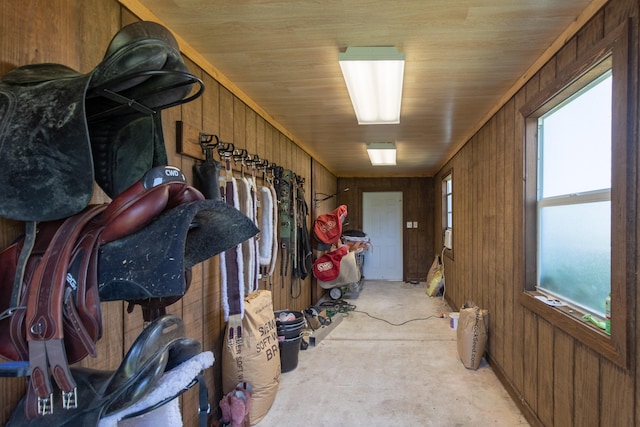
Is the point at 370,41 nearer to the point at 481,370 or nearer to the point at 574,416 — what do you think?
the point at 574,416

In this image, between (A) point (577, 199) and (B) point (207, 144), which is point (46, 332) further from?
(A) point (577, 199)

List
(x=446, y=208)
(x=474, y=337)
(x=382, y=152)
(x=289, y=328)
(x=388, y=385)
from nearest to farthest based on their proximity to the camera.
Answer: (x=388, y=385), (x=289, y=328), (x=474, y=337), (x=382, y=152), (x=446, y=208)

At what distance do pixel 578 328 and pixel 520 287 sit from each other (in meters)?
0.77

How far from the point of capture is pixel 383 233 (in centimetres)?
752

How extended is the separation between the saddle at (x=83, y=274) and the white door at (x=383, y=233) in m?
6.90

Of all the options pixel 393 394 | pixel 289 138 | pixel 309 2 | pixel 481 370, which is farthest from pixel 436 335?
pixel 309 2

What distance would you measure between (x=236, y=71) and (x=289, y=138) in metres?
1.66

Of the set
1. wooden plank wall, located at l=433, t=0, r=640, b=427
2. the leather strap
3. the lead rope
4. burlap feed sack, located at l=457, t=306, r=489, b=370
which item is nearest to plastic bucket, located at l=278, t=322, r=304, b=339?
the lead rope

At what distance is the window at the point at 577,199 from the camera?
1.61 meters

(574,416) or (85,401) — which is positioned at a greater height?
(85,401)

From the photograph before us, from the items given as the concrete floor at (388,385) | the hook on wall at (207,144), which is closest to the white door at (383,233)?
the concrete floor at (388,385)

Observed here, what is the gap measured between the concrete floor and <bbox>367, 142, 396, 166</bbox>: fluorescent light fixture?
2172 millimetres

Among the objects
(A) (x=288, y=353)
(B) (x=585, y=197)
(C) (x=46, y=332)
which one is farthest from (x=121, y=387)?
(A) (x=288, y=353)

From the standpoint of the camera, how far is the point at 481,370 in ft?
9.93
